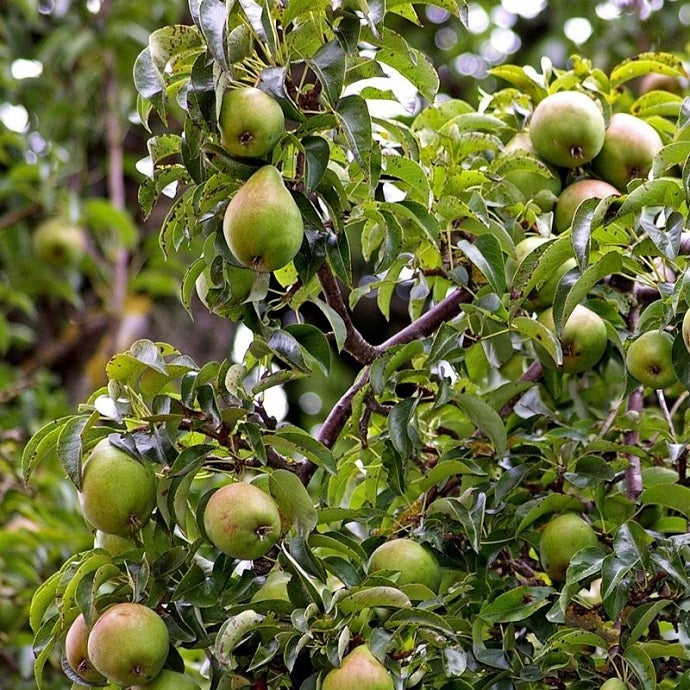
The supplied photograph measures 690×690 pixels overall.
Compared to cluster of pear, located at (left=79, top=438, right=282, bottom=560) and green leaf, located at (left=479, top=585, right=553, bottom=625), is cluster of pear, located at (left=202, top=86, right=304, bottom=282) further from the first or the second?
green leaf, located at (left=479, top=585, right=553, bottom=625)

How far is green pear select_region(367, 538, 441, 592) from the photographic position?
99cm

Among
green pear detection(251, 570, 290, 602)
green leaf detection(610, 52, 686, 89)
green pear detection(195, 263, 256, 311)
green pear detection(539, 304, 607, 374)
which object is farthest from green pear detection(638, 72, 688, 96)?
green pear detection(251, 570, 290, 602)

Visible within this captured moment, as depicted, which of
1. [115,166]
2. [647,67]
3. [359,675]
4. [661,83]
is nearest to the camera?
[359,675]

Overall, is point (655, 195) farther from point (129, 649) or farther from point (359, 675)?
point (129, 649)

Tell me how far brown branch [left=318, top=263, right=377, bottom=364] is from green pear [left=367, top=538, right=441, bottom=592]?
19 centimetres

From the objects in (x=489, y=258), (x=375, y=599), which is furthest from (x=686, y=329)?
(x=375, y=599)

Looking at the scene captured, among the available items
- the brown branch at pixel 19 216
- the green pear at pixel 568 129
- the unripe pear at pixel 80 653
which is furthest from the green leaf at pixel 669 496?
the brown branch at pixel 19 216

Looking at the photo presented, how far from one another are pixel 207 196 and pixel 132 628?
14.8 inches

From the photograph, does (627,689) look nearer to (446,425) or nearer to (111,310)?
(446,425)

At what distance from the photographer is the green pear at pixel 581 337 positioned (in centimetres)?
109

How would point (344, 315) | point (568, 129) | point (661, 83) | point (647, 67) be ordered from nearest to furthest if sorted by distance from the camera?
point (344, 315) < point (568, 129) < point (647, 67) < point (661, 83)

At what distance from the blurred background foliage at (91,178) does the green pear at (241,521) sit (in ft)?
4.93

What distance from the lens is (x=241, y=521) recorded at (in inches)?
35.4

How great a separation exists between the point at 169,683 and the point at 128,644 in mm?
81
